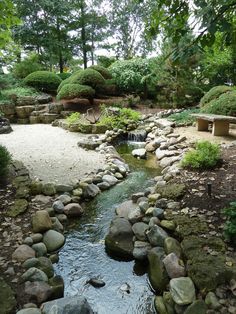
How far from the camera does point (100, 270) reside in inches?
123

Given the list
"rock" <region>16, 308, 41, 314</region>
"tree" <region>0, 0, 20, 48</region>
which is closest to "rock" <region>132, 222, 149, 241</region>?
"rock" <region>16, 308, 41, 314</region>

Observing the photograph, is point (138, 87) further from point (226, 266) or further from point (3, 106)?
point (226, 266)

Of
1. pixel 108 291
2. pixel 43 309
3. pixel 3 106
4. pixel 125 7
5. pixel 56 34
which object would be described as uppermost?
pixel 125 7

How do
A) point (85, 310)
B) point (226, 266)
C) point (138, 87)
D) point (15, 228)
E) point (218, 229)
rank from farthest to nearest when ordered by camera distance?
1. point (138, 87)
2. point (15, 228)
3. point (218, 229)
4. point (226, 266)
5. point (85, 310)

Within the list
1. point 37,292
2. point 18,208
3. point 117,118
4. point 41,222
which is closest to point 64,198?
point 18,208

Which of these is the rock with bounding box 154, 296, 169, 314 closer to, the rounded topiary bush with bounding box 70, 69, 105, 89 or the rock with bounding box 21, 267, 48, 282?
the rock with bounding box 21, 267, 48, 282

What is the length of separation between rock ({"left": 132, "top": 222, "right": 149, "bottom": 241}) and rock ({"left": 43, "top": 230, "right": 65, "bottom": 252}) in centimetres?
91

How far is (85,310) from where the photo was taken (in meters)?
2.33

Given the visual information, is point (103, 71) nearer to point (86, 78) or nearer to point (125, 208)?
point (86, 78)

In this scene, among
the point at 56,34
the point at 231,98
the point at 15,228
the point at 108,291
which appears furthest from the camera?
the point at 56,34

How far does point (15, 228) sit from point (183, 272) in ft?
6.86

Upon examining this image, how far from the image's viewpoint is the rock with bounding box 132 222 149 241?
3441mm

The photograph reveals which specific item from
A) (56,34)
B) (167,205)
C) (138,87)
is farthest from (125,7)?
(167,205)

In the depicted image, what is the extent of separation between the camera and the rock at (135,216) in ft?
12.3
